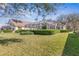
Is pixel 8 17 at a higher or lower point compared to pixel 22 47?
higher

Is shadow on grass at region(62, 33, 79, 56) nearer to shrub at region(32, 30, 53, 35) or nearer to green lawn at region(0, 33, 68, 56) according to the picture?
green lawn at region(0, 33, 68, 56)

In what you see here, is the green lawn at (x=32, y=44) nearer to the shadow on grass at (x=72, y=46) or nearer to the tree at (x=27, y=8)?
the shadow on grass at (x=72, y=46)

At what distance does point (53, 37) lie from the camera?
123cm

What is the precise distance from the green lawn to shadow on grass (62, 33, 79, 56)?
2cm

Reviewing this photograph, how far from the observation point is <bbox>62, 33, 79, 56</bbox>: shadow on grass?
1211 mm

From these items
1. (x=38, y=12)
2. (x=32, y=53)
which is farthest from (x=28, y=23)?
(x=32, y=53)

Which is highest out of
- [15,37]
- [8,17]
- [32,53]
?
[8,17]

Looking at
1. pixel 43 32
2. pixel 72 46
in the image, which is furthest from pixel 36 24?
pixel 72 46

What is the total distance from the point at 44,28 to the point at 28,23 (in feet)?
0.38

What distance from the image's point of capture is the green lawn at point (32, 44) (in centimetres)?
121

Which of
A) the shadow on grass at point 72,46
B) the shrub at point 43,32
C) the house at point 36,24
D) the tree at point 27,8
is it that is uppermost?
the tree at point 27,8

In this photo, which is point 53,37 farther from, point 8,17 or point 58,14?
point 8,17

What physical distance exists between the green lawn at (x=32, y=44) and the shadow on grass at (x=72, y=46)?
0.08 ft

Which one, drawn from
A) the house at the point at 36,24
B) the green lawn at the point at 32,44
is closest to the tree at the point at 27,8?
the house at the point at 36,24
